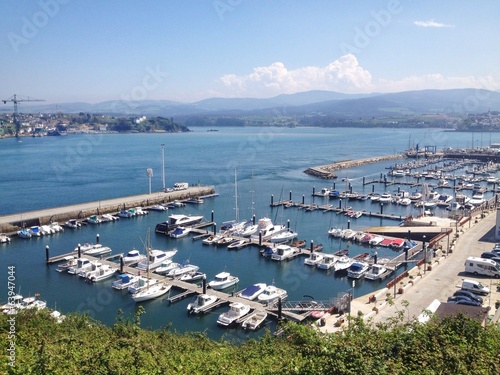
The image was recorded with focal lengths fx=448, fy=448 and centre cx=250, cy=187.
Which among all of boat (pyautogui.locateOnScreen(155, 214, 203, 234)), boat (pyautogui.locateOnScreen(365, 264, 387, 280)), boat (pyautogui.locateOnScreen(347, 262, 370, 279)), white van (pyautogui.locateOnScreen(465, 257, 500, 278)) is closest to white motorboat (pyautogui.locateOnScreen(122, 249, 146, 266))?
boat (pyautogui.locateOnScreen(155, 214, 203, 234))

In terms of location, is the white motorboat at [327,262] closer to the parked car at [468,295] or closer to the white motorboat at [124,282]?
the parked car at [468,295]

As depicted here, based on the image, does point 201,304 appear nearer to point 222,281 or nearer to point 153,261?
point 222,281

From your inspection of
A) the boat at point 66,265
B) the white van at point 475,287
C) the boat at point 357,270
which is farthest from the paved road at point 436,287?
the boat at point 66,265

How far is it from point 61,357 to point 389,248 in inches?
470

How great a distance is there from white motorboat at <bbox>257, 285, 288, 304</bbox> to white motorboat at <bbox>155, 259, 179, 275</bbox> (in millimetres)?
2996

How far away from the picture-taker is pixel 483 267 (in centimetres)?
1027

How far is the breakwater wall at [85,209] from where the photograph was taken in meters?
16.8

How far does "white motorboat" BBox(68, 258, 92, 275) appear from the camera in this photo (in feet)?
39.8

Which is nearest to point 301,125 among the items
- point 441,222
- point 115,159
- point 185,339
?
point 115,159

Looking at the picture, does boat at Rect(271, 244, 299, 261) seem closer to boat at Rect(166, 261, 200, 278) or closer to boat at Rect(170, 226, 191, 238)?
boat at Rect(166, 261, 200, 278)

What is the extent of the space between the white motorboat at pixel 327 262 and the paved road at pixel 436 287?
7.85 ft

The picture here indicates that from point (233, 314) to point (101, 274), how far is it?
174 inches

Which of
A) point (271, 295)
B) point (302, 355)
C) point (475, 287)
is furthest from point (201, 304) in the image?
point (475, 287)

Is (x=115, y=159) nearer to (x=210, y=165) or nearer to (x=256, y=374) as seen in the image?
(x=210, y=165)
